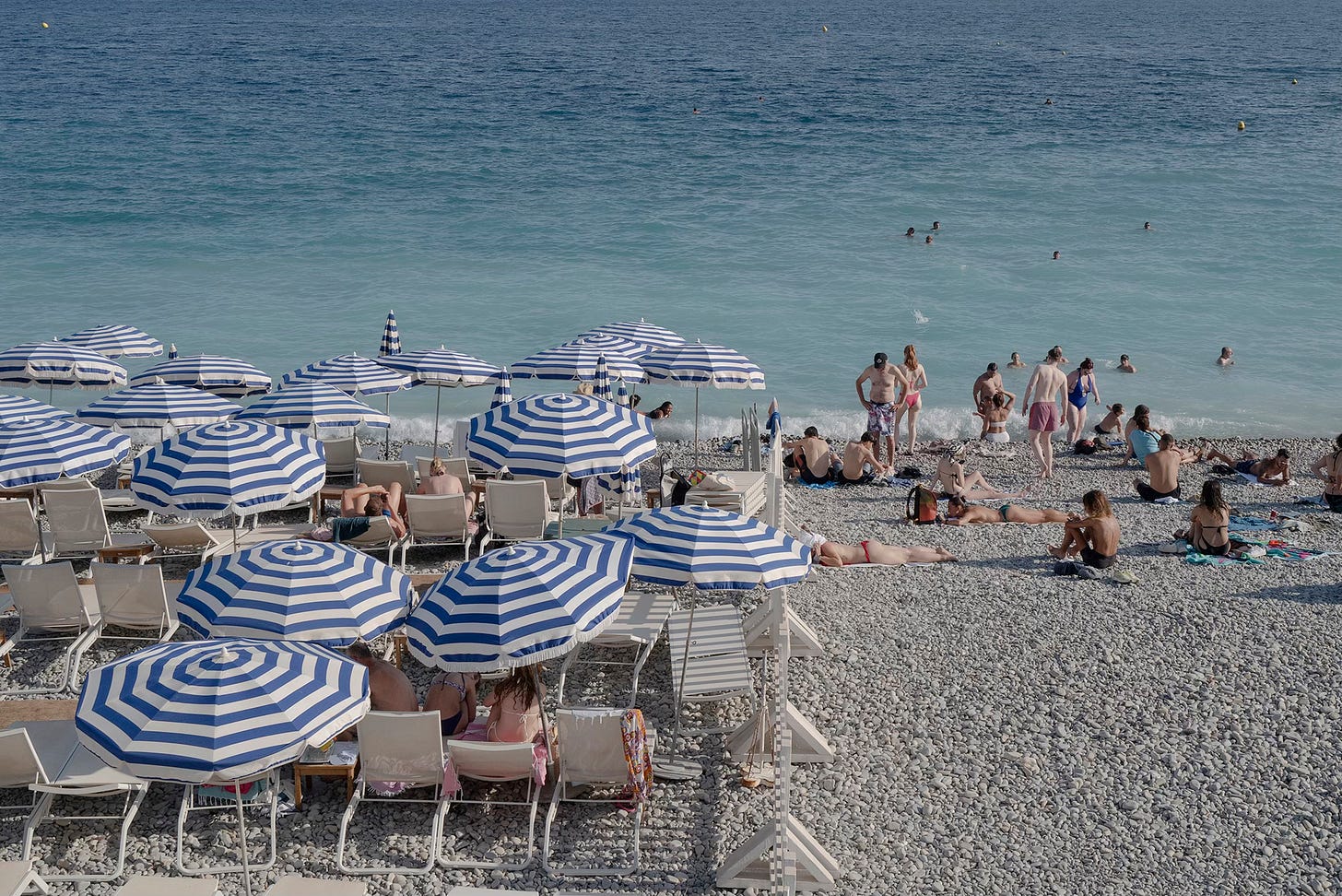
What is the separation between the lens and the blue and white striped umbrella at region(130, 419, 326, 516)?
26.8ft

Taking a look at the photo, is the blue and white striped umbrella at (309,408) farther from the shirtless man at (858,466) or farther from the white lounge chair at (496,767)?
the shirtless man at (858,466)

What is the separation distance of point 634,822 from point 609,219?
2571 centimetres

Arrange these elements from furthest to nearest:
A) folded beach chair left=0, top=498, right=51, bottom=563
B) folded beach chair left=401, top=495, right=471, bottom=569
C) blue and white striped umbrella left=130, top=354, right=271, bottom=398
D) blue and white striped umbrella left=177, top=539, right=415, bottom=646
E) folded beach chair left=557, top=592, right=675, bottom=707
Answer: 1. blue and white striped umbrella left=130, top=354, right=271, bottom=398
2. folded beach chair left=401, top=495, right=471, bottom=569
3. folded beach chair left=0, top=498, right=51, bottom=563
4. folded beach chair left=557, top=592, right=675, bottom=707
5. blue and white striped umbrella left=177, top=539, right=415, bottom=646

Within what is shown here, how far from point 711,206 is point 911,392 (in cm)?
1811

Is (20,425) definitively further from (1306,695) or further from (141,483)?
(1306,695)

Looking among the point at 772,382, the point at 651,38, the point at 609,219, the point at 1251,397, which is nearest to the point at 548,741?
the point at 772,382

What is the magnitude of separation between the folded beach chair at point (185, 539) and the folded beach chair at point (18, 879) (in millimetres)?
3914

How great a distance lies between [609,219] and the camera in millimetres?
30875

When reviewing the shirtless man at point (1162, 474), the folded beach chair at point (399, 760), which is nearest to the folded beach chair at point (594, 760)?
the folded beach chair at point (399, 760)

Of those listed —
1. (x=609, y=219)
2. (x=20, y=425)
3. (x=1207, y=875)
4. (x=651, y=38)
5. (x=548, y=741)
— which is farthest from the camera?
(x=651, y=38)

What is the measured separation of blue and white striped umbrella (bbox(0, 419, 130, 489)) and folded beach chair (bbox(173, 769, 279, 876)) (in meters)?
3.63

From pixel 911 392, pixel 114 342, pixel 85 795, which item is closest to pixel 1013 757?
pixel 85 795

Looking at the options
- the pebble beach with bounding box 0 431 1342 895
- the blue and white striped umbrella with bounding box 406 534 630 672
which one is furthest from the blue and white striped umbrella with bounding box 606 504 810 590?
the pebble beach with bounding box 0 431 1342 895

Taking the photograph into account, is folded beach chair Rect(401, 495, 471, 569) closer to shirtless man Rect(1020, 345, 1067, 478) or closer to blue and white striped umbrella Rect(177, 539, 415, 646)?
blue and white striped umbrella Rect(177, 539, 415, 646)
